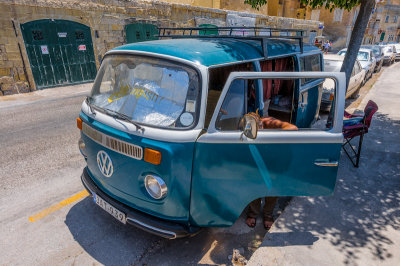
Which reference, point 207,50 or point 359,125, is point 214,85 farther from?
point 359,125

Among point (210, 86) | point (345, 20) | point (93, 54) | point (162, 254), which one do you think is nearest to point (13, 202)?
point (162, 254)

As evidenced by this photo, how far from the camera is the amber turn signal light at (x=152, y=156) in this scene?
2.46 meters

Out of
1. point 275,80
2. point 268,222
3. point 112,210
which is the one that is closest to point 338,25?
point 275,80

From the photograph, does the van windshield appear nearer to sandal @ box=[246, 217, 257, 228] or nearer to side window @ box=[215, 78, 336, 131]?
side window @ box=[215, 78, 336, 131]

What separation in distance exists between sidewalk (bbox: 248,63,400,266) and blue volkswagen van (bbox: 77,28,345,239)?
2.18 feet

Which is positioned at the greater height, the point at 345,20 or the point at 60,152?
the point at 345,20

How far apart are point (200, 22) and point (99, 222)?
15.7m

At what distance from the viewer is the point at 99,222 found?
3.44 metres

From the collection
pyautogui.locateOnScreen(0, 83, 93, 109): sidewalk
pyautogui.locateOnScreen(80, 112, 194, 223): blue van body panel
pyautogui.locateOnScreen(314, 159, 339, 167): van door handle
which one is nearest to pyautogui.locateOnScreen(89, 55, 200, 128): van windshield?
pyautogui.locateOnScreen(80, 112, 194, 223): blue van body panel

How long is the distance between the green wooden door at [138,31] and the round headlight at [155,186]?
12.8 metres

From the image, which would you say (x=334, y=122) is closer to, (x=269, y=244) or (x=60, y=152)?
(x=269, y=244)

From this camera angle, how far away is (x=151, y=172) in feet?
8.39

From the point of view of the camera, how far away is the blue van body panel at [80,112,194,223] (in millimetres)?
2471

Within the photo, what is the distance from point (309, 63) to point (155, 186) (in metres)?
4.10
